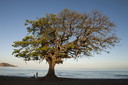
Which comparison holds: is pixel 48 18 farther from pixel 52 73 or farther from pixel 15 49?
pixel 52 73

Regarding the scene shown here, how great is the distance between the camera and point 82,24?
21.5m

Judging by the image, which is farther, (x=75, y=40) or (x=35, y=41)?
(x=75, y=40)

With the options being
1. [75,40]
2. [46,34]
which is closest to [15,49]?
[46,34]

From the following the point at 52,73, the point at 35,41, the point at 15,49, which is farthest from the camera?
the point at 52,73

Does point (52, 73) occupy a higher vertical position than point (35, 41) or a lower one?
lower

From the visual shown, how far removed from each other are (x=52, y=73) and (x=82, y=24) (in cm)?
996

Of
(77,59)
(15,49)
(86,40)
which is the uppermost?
(86,40)

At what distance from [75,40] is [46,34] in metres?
5.39

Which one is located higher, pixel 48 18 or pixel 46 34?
pixel 48 18

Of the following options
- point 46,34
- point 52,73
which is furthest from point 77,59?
point 46,34

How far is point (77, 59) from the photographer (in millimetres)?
22719

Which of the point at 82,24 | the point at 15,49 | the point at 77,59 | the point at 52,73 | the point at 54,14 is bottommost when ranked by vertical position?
the point at 52,73

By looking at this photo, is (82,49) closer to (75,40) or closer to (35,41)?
(75,40)

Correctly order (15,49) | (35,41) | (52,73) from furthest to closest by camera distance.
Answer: (52,73) → (15,49) → (35,41)
